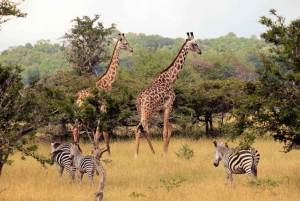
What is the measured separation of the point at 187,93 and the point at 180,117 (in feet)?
3.46

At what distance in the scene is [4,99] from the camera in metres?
11.3

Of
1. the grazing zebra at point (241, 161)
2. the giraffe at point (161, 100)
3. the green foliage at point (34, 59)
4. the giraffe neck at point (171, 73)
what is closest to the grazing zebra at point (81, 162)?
the grazing zebra at point (241, 161)

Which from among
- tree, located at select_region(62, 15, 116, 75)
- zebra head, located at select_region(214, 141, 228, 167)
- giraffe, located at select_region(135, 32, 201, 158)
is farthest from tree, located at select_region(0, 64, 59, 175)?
tree, located at select_region(62, 15, 116, 75)

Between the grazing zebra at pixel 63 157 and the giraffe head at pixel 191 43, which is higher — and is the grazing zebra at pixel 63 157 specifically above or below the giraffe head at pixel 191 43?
below

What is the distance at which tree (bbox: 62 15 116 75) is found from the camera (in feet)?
97.4

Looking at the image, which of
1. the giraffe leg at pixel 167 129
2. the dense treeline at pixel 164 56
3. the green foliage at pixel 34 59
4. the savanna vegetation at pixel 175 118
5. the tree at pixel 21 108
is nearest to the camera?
the tree at pixel 21 108

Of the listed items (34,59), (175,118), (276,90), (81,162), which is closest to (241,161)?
(276,90)

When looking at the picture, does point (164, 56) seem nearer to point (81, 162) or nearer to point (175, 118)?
point (175, 118)

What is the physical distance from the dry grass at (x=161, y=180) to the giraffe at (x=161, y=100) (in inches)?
31.7

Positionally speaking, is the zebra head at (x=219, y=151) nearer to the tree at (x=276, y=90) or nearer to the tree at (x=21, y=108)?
the tree at (x=276, y=90)

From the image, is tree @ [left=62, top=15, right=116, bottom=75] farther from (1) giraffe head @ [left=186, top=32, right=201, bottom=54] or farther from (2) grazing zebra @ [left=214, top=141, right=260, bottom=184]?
(2) grazing zebra @ [left=214, top=141, right=260, bottom=184]

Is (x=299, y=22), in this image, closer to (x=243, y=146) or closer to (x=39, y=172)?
(x=243, y=146)

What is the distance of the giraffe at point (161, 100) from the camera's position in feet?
60.7

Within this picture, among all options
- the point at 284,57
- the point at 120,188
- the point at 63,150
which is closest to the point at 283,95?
the point at 284,57
